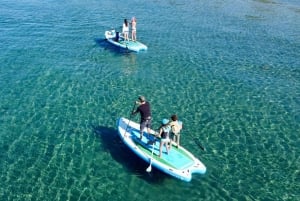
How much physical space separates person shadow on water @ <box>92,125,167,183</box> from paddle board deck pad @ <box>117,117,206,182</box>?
0.52 meters

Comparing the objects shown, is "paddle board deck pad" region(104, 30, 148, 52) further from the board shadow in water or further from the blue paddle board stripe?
the blue paddle board stripe

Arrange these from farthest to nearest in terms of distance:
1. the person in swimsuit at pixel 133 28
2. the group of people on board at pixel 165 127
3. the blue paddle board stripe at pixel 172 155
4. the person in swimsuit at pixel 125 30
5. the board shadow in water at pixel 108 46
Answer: the person in swimsuit at pixel 133 28, the person in swimsuit at pixel 125 30, the board shadow in water at pixel 108 46, the blue paddle board stripe at pixel 172 155, the group of people on board at pixel 165 127

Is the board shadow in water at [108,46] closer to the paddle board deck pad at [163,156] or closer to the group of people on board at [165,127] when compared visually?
the paddle board deck pad at [163,156]

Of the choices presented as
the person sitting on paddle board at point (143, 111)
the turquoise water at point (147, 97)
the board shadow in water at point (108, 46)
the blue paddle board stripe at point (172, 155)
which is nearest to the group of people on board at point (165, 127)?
the person sitting on paddle board at point (143, 111)

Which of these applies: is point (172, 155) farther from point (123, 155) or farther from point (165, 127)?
point (123, 155)

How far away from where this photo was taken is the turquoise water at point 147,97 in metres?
17.7

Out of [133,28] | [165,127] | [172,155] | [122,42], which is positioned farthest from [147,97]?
[133,28]

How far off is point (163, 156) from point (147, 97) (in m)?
7.91

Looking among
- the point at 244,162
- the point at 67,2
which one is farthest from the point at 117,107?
the point at 67,2

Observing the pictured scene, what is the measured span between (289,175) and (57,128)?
13413 mm

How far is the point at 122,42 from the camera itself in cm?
3384

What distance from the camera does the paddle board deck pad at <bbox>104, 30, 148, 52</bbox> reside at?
32.8 metres

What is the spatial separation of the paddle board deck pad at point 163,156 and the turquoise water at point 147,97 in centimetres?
62

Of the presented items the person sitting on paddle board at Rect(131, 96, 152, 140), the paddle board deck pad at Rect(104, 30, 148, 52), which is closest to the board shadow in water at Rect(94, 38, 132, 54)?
the paddle board deck pad at Rect(104, 30, 148, 52)
